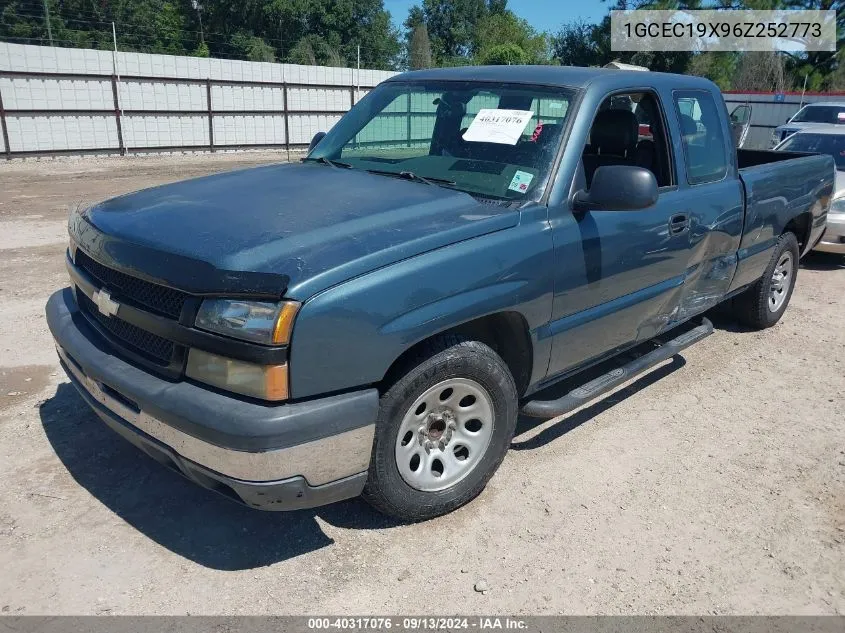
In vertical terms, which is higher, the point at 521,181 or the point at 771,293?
the point at 521,181

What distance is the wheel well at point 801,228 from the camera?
19.4 ft

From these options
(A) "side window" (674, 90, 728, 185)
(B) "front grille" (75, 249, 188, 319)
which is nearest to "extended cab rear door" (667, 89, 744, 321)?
(A) "side window" (674, 90, 728, 185)

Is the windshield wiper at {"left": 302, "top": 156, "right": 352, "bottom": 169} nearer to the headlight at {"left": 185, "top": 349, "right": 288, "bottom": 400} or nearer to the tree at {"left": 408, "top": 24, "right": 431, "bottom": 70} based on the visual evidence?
the headlight at {"left": 185, "top": 349, "right": 288, "bottom": 400}

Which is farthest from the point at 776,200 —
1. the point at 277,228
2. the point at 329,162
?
the point at 277,228

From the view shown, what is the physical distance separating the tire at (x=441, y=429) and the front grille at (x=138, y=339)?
86cm

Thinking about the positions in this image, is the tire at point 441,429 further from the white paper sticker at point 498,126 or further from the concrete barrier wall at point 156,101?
the concrete barrier wall at point 156,101

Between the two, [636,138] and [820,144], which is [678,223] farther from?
[820,144]

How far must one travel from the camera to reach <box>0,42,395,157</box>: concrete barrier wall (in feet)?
53.9

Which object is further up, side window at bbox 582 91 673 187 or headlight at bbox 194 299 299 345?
side window at bbox 582 91 673 187

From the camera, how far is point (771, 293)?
235 inches

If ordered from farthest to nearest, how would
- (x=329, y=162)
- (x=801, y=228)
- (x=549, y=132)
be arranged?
(x=801, y=228), (x=329, y=162), (x=549, y=132)

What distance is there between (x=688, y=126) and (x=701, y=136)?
204mm

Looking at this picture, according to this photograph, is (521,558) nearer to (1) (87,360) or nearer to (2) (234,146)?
(1) (87,360)

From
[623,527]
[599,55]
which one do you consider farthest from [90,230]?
[599,55]
